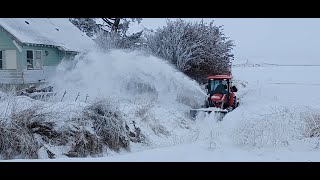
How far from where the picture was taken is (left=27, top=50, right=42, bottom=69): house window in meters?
10.7

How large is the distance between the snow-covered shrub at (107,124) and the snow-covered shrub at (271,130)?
6.17 ft

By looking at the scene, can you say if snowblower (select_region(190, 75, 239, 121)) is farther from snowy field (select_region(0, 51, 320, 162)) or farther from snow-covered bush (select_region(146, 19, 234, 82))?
snow-covered bush (select_region(146, 19, 234, 82))

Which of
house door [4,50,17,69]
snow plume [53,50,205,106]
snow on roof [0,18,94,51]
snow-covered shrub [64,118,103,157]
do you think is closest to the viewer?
snow-covered shrub [64,118,103,157]

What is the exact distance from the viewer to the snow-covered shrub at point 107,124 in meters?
5.20

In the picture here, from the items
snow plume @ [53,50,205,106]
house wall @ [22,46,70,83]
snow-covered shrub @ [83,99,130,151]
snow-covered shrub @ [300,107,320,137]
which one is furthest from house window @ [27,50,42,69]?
snow-covered shrub @ [300,107,320,137]

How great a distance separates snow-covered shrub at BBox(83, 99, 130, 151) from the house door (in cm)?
619

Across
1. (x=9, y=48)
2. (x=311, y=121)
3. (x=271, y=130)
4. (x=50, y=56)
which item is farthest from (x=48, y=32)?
(x=311, y=121)

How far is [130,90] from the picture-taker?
9.14m

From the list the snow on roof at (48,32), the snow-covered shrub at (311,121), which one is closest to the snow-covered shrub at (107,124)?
the snow-covered shrub at (311,121)

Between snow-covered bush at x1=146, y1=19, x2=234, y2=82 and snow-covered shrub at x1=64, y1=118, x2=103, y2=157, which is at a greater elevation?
snow-covered bush at x1=146, y1=19, x2=234, y2=82

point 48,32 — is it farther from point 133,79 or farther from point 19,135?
point 19,135

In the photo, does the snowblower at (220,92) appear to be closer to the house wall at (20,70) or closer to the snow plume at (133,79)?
the snow plume at (133,79)

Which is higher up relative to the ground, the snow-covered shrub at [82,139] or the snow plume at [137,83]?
the snow plume at [137,83]

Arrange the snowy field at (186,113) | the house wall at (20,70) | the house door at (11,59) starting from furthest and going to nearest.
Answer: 1. the house door at (11,59)
2. the house wall at (20,70)
3. the snowy field at (186,113)
